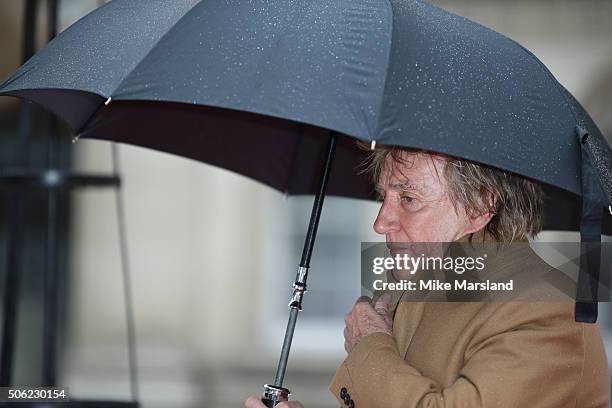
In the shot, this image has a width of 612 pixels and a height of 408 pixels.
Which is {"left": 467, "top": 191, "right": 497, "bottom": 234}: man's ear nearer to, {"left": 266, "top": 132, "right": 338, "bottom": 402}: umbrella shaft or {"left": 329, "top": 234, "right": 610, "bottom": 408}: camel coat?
{"left": 329, "top": 234, "right": 610, "bottom": 408}: camel coat

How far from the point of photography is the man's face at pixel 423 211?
2.71 meters

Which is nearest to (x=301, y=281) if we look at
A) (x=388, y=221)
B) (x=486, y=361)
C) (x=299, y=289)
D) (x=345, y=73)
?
(x=299, y=289)

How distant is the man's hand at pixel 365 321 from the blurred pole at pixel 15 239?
1.57 meters

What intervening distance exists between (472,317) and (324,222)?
6784 mm

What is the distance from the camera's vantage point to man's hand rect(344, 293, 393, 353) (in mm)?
2699

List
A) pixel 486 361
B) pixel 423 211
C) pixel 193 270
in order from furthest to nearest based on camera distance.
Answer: pixel 193 270 → pixel 423 211 → pixel 486 361

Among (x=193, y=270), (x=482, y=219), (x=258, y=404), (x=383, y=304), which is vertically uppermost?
(x=193, y=270)

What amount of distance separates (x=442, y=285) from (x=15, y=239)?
1.82 meters

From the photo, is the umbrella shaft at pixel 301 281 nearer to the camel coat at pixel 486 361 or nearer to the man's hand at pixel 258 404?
the man's hand at pixel 258 404

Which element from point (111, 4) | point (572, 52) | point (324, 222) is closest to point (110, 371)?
point (324, 222)

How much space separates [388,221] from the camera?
8.98 feet

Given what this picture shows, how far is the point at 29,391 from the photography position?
374 centimetres

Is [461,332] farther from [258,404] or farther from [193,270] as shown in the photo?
[193,270]

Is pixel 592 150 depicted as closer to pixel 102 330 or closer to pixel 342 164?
pixel 342 164
